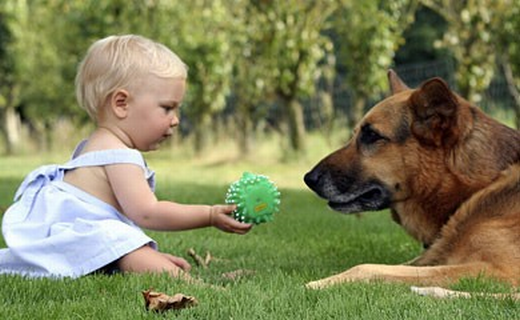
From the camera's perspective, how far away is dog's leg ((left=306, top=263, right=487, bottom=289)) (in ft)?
12.5

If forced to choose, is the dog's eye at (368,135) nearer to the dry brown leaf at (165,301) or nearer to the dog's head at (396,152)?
the dog's head at (396,152)

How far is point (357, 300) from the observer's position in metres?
3.35

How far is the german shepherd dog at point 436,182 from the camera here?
3898mm

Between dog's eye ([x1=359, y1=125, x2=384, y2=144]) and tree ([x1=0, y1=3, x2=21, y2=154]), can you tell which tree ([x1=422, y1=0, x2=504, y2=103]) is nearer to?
dog's eye ([x1=359, y1=125, x2=384, y2=144])

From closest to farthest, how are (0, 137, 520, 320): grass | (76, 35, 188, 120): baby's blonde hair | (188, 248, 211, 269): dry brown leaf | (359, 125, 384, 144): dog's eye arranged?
(0, 137, 520, 320): grass < (76, 35, 188, 120): baby's blonde hair < (359, 125, 384, 144): dog's eye < (188, 248, 211, 269): dry brown leaf

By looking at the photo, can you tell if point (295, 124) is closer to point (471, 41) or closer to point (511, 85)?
point (471, 41)

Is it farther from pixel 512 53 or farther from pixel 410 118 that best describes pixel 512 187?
pixel 512 53

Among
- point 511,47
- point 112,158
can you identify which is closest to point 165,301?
point 112,158

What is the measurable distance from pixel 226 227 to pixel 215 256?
3.85ft

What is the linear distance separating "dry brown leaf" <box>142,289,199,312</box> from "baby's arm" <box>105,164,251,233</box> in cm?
88

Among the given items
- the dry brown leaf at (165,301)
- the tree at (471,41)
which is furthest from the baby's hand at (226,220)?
the tree at (471,41)

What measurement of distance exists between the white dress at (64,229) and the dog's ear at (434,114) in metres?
1.40

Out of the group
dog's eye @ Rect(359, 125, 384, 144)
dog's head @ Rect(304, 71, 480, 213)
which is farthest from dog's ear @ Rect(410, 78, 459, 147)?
dog's eye @ Rect(359, 125, 384, 144)

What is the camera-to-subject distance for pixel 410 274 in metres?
3.94
